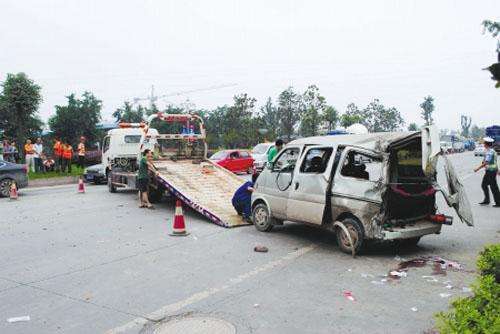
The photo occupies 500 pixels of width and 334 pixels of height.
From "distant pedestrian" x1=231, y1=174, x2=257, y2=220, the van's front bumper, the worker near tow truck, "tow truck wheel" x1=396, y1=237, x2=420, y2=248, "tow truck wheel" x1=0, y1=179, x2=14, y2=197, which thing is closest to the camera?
the van's front bumper

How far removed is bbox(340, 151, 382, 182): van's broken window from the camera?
7309mm

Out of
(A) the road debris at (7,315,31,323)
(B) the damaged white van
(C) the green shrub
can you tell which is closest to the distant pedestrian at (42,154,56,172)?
(B) the damaged white van

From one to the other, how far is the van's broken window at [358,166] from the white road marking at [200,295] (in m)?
1.54

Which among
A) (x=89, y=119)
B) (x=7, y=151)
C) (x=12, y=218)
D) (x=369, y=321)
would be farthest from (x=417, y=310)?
(x=89, y=119)

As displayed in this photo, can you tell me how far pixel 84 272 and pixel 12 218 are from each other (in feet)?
18.7

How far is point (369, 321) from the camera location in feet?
15.1

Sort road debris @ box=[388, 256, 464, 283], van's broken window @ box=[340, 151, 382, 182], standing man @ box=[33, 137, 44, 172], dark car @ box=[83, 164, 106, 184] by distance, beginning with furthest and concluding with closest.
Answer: standing man @ box=[33, 137, 44, 172]
dark car @ box=[83, 164, 106, 184]
van's broken window @ box=[340, 151, 382, 182]
road debris @ box=[388, 256, 464, 283]

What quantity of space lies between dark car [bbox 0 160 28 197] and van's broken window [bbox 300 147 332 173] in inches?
453

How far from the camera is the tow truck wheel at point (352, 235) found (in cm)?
703

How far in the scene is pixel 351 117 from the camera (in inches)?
2184

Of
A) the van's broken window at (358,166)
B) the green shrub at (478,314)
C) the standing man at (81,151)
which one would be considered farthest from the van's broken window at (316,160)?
the standing man at (81,151)

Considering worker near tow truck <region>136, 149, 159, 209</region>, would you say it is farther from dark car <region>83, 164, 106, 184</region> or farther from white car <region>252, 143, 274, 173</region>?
white car <region>252, 143, 274, 173</region>

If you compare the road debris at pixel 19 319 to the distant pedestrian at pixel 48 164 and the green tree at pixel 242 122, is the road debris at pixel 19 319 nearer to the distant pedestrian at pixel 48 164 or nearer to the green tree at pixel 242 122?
the distant pedestrian at pixel 48 164

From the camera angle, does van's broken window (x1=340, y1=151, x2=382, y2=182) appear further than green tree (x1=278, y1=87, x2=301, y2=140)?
No
